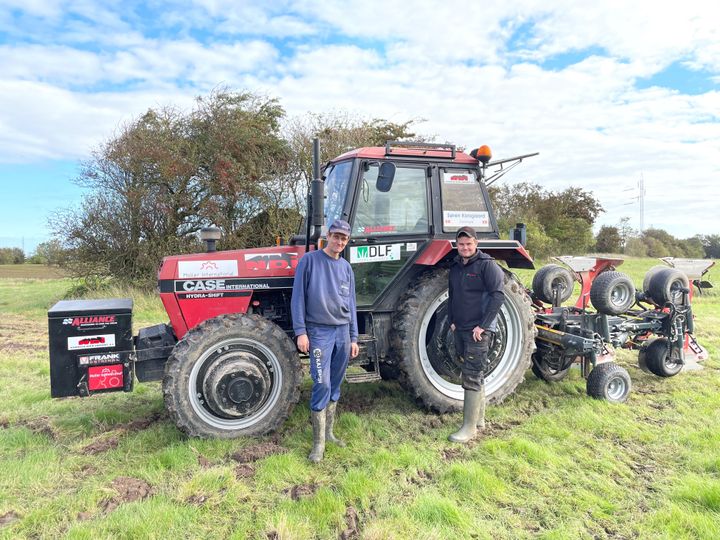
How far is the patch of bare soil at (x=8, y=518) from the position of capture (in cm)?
271

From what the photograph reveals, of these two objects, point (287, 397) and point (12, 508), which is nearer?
A: point (12, 508)

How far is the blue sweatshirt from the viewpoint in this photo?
353 centimetres

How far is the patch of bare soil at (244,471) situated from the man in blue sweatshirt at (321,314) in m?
0.41

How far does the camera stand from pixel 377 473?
323 cm

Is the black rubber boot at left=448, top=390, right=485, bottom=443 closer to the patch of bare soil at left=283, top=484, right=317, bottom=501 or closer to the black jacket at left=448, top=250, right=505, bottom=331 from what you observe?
the black jacket at left=448, top=250, right=505, bottom=331

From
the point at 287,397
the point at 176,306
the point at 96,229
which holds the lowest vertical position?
the point at 287,397

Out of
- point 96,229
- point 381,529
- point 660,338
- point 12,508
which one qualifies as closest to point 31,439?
point 12,508

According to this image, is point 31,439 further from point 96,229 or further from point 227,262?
point 96,229

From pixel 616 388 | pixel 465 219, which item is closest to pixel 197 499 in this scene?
pixel 465 219

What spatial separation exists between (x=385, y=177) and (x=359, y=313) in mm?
1201

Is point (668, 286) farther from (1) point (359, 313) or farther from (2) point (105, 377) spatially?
(2) point (105, 377)

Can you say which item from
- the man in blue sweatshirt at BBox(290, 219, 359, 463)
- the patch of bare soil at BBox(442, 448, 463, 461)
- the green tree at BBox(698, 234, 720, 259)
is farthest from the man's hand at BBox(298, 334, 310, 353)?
the green tree at BBox(698, 234, 720, 259)

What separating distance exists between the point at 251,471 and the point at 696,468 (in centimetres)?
297

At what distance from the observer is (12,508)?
2830 mm
